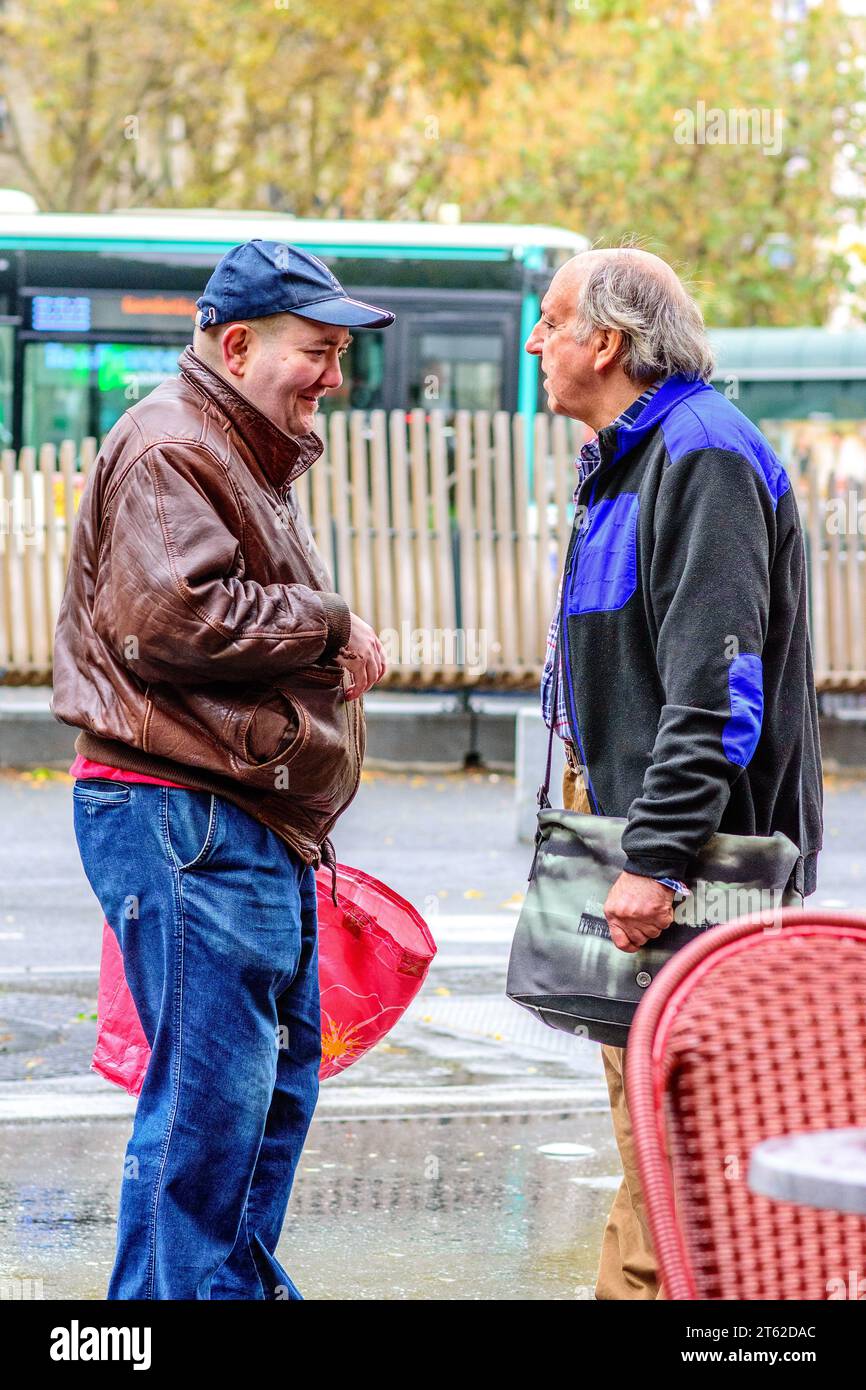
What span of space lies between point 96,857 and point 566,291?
→ 1.31 metres

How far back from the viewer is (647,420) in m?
3.37

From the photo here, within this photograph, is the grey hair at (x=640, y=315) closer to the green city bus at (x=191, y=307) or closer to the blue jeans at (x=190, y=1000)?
the blue jeans at (x=190, y=1000)

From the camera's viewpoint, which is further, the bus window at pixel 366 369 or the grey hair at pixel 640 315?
the bus window at pixel 366 369

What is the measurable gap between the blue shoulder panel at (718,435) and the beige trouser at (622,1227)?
2.14 feet

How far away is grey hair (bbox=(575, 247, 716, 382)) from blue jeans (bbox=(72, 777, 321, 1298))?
107 cm

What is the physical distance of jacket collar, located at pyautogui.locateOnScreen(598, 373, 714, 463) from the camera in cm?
337

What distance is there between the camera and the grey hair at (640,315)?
3398 millimetres

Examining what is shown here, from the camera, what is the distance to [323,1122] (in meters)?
5.27

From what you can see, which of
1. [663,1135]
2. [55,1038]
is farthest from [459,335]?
[663,1135]

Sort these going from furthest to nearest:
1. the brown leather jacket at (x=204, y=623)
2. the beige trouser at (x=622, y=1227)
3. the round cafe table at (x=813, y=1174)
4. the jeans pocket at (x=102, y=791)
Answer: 1. the beige trouser at (x=622, y=1227)
2. the jeans pocket at (x=102, y=791)
3. the brown leather jacket at (x=204, y=623)
4. the round cafe table at (x=813, y=1174)

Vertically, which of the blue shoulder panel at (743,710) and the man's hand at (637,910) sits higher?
the blue shoulder panel at (743,710)

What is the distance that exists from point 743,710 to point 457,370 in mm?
13627

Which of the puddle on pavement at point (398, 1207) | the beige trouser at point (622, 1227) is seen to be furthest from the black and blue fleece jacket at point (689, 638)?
the puddle on pavement at point (398, 1207)
